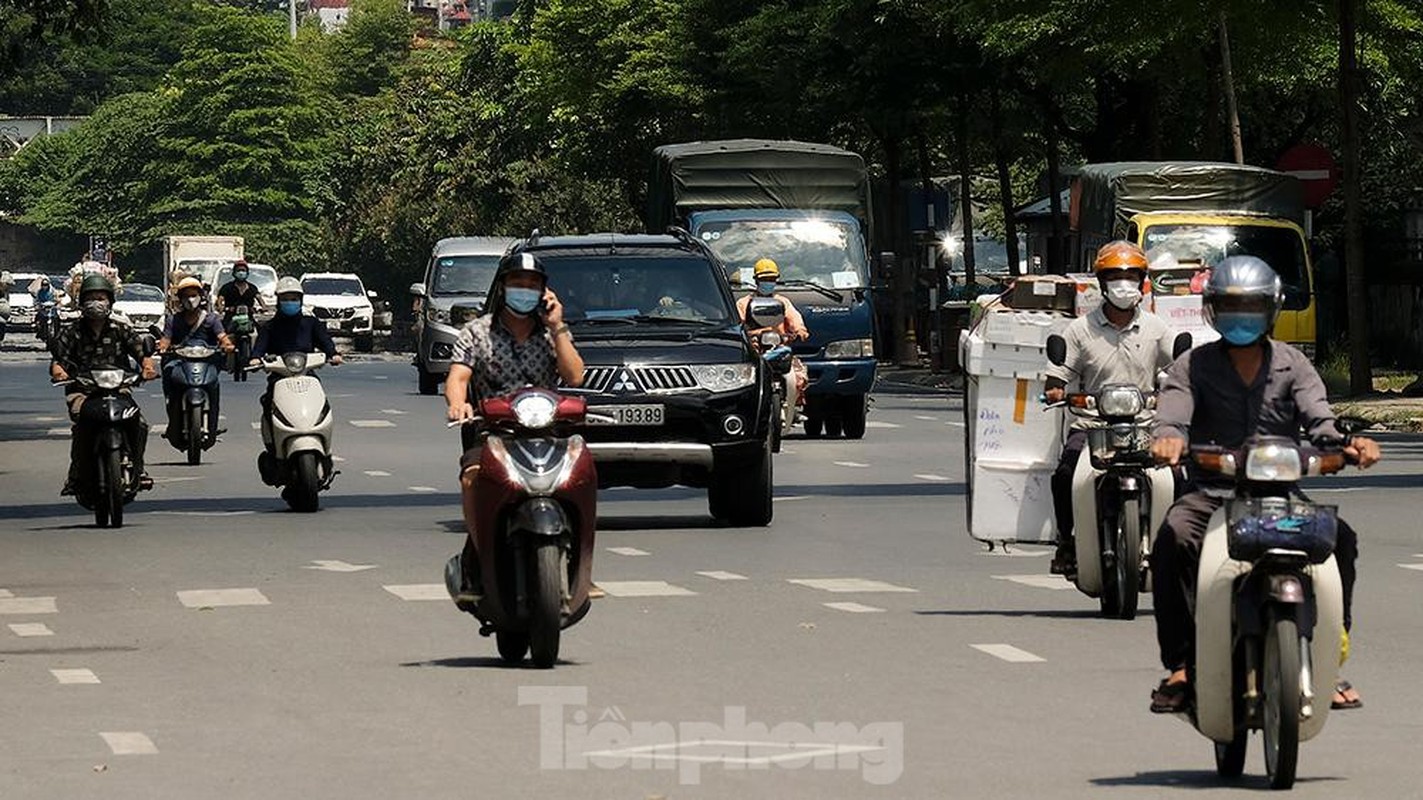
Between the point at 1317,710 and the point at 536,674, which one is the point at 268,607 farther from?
the point at 1317,710

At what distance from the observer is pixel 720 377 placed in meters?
19.7

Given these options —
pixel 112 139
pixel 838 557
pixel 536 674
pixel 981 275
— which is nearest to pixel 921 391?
pixel 981 275

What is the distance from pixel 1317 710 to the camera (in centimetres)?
913

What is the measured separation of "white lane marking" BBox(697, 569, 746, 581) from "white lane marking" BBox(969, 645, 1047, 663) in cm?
340

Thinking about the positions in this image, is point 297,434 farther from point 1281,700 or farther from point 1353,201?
point 1353,201

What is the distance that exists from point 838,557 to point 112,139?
12107 cm

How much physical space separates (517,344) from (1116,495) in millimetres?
2817

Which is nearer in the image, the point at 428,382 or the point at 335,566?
the point at 335,566

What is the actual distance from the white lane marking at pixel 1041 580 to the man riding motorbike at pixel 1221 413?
6.03 metres

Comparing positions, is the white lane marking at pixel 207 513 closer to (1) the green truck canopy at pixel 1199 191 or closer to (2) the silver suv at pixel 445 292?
(1) the green truck canopy at pixel 1199 191

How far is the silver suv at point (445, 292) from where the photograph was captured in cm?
4241

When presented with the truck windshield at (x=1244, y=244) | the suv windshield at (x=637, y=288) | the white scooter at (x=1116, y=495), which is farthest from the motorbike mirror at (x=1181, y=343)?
the truck windshield at (x=1244, y=244)

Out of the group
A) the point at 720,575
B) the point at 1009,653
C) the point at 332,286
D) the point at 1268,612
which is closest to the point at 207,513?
the point at 720,575

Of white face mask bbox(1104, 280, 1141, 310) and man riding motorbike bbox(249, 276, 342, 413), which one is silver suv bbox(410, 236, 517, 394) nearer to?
man riding motorbike bbox(249, 276, 342, 413)
